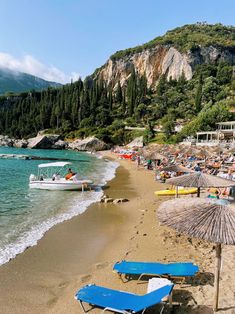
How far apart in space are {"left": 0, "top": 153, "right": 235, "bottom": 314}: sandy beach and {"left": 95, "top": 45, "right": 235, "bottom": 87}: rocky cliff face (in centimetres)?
10744

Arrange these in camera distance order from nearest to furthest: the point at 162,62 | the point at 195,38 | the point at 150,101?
the point at 150,101, the point at 195,38, the point at 162,62

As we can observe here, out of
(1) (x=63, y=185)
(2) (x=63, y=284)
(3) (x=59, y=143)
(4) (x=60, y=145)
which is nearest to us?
(2) (x=63, y=284)

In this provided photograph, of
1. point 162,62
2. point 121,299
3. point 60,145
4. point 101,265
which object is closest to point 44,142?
point 60,145

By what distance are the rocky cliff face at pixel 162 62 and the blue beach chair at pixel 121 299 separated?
113 metres

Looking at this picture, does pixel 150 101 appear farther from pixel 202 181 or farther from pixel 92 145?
pixel 202 181

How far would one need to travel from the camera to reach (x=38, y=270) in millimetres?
8836

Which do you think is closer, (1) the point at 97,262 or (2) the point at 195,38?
(1) the point at 97,262

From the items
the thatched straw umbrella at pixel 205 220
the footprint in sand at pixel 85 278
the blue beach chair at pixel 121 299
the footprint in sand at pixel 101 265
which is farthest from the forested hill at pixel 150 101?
the blue beach chair at pixel 121 299

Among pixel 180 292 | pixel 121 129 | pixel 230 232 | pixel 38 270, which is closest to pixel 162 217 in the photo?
pixel 230 232

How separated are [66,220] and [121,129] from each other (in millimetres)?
70215

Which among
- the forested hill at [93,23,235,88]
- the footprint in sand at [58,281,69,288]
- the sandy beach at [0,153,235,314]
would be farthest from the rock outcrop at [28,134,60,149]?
the footprint in sand at [58,281,69,288]

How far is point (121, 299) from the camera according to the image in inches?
252

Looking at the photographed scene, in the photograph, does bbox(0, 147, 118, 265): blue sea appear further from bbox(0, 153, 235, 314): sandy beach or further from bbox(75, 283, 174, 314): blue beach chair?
bbox(75, 283, 174, 314): blue beach chair

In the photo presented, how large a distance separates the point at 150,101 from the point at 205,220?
95.9 m
